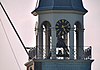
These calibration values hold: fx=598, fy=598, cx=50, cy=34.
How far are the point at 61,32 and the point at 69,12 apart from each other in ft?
4.98

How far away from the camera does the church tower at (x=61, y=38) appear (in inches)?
1544

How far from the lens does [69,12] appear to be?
39969 millimetres

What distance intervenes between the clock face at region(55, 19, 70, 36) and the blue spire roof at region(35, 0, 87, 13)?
0.93 meters

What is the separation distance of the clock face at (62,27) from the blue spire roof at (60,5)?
93cm

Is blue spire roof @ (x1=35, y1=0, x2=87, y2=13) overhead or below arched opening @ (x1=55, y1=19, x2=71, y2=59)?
overhead

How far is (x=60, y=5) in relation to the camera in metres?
40.0

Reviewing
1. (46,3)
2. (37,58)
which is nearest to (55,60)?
(37,58)

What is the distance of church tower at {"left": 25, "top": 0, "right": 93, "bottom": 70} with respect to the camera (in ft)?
129

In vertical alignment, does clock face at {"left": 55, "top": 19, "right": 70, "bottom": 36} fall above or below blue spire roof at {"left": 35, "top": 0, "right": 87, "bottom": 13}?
below

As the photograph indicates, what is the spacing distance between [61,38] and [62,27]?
808 mm

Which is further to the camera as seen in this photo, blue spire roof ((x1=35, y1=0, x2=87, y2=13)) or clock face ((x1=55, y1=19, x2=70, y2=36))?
blue spire roof ((x1=35, y1=0, x2=87, y2=13))

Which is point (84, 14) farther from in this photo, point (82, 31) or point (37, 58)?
point (37, 58)

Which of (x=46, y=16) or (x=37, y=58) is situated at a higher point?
(x=46, y=16)

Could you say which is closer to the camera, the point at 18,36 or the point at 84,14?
the point at 84,14
